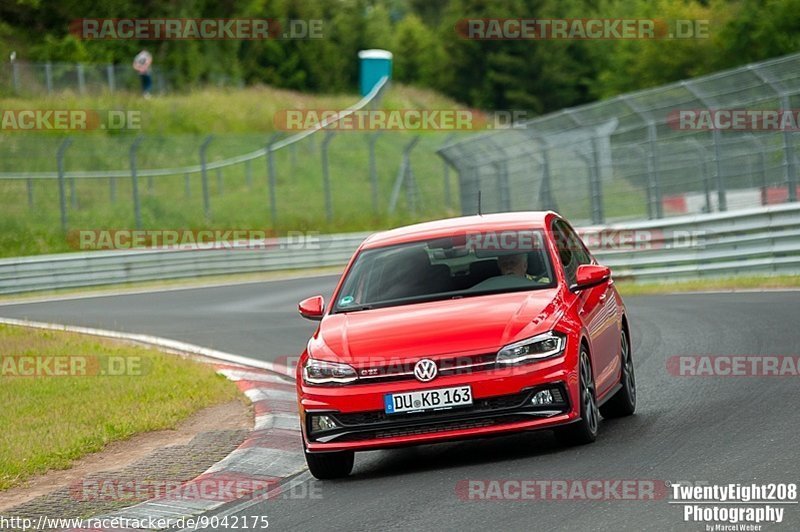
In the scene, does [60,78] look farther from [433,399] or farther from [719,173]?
[433,399]

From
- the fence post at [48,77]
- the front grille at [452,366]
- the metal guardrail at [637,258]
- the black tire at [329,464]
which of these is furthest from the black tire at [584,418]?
the fence post at [48,77]

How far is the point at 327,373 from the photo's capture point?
8742mm

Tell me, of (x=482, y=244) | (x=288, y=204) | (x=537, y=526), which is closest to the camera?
(x=537, y=526)

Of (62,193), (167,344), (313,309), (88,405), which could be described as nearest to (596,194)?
(167,344)

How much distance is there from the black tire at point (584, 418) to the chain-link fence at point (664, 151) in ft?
43.6

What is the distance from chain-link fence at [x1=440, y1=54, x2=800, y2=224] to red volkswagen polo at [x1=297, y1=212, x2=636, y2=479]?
12.7 metres

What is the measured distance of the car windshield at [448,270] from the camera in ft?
31.2

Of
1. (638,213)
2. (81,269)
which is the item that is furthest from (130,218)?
(638,213)

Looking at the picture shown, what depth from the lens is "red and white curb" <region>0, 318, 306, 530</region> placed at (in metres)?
8.26

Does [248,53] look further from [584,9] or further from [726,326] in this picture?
[726,326]

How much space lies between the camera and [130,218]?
37000mm

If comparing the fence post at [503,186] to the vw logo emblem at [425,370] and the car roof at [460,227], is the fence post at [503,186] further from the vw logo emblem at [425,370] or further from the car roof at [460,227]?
the vw logo emblem at [425,370]

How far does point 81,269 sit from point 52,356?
53.5ft

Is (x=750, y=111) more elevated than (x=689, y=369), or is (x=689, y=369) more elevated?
(x=750, y=111)
